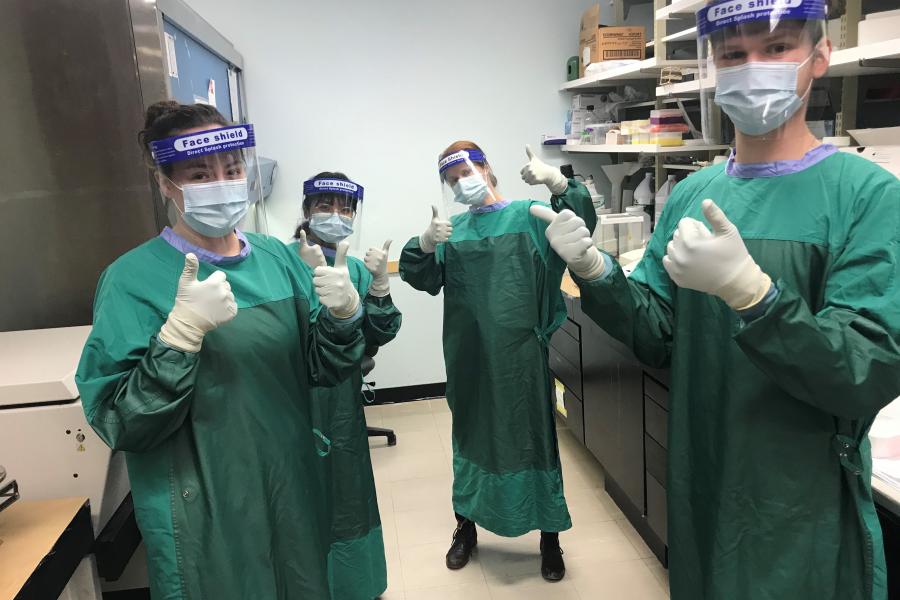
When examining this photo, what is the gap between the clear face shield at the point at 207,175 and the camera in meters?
1.23

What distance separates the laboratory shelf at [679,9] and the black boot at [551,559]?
1982 millimetres

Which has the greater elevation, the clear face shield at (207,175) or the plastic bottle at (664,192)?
the clear face shield at (207,175)

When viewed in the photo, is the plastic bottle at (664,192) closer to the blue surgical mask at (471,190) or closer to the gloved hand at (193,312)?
the blue surgical mask at (471,190)

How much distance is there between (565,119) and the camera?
393 centimetres

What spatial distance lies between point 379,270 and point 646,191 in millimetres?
1976

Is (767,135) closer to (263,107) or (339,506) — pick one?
(339,506)

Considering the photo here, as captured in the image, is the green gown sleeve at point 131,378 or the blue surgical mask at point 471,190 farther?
the blue surgical mask at point 471,190

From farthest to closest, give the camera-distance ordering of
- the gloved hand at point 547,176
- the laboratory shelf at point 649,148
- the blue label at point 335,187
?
1. the laboratory shelf at point 649,148
2. the gloved hand at point 547,176
3. the blue label at point 335,187

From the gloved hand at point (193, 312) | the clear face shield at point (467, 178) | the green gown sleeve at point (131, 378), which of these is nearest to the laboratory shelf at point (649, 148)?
the clear face shield at point (467, 178)

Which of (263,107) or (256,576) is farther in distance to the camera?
(263,107)

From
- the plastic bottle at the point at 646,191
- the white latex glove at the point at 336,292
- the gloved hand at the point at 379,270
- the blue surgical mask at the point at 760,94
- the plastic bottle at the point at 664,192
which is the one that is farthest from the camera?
the plastic bottle at the point at 646,191

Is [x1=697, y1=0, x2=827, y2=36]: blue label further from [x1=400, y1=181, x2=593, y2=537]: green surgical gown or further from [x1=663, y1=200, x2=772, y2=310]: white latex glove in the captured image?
[x1=400, y1=181, x2=593, y2=537]: green surgical gown

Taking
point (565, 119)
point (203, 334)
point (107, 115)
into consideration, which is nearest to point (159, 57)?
point (107, 115)

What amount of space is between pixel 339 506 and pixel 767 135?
1.60 metres
